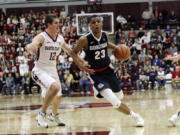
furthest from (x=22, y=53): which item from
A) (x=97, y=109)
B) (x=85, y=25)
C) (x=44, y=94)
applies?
(x=44, y=94)

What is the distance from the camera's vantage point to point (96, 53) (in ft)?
26.2

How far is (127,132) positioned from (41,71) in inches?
82.2

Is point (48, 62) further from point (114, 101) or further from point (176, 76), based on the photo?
point (176, 76)

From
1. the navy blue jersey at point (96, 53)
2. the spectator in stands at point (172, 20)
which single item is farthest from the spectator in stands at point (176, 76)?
the navy blue jersey at point (96, 53)

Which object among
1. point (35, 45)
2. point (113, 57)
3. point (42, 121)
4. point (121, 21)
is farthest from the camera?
point (121, 21)

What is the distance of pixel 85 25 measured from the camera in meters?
22.2

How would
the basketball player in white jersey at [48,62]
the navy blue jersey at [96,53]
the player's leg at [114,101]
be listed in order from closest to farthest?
the player's leg at [114,101], the navy blue jersey at [96,53], the basketball player in white jersey at [48,62]

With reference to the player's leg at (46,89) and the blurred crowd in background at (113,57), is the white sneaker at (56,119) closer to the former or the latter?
the player's leg at (46,89)

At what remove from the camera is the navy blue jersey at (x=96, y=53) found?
7.96 m

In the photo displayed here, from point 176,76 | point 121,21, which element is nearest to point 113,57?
point 176,76

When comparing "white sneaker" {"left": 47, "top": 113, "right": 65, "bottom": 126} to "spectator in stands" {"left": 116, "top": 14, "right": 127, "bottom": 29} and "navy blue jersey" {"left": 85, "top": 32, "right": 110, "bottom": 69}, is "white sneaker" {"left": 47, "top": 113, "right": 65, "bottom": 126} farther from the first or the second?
"spectator in stands" {"left": 116, "top": 14, "right": 127, "bottom": 29}

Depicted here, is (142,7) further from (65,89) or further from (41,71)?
(41,71)

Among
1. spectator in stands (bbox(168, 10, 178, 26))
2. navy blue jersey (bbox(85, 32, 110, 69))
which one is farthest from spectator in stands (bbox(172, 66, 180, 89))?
navy blue jersey (bbox(85, 32, 110, 69))

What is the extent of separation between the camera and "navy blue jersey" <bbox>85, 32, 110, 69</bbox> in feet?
26.1
